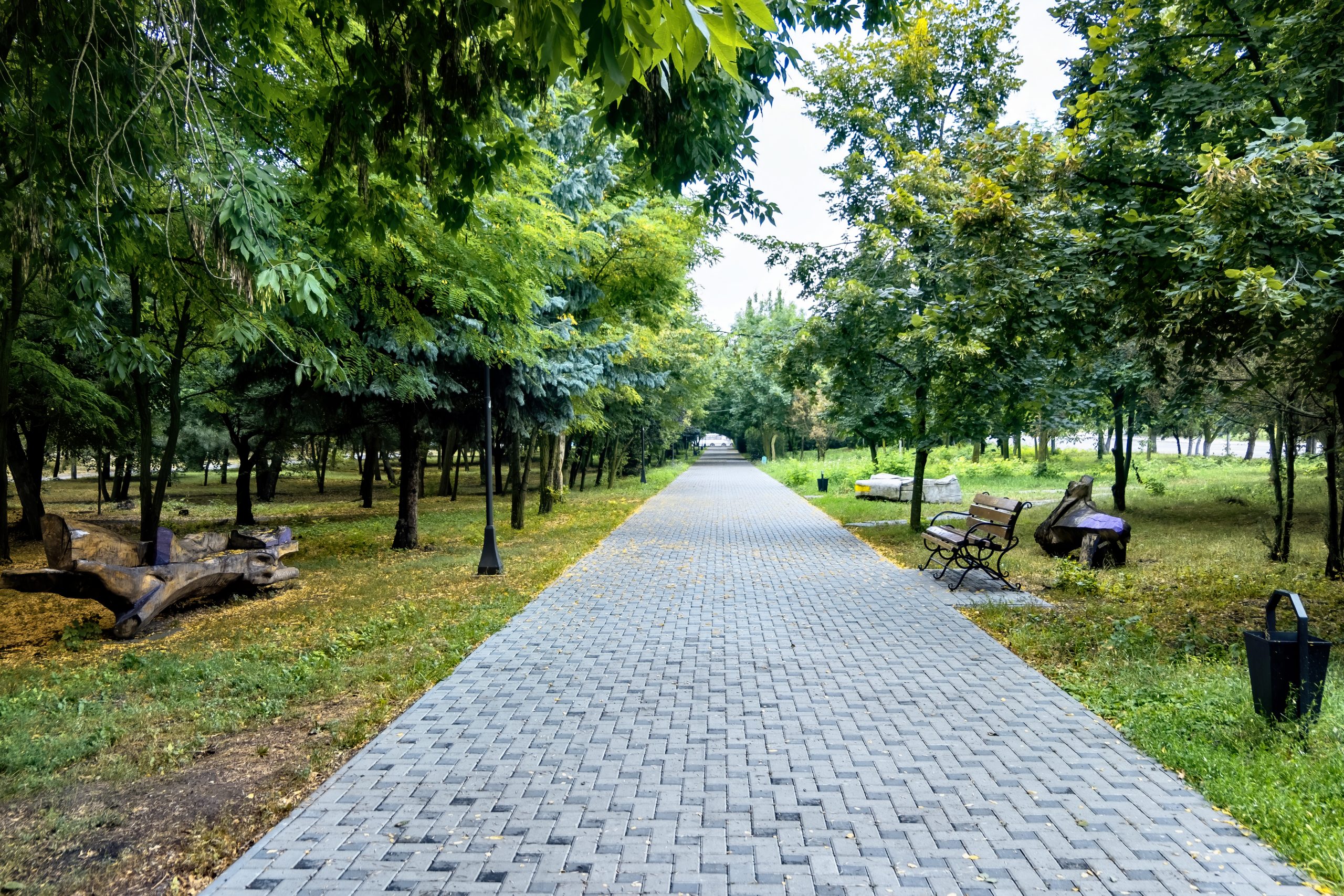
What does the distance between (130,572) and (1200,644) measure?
33.1ft

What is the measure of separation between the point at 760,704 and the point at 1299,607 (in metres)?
3.29

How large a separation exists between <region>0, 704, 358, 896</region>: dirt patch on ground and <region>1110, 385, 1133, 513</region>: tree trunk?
17.6 metres

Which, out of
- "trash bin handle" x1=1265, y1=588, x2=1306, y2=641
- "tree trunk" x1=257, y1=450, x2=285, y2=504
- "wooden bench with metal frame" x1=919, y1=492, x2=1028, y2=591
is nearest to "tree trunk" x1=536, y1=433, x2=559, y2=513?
"tree trunk" x1=257, y1=450, x2=285, y2=504

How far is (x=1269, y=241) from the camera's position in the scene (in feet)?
18.7

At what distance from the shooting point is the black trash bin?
4.39 meters

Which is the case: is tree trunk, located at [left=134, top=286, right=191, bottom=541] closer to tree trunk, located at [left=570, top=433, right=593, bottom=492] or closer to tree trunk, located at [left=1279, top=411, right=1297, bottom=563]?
tree trunk, located at [left=1279, top=411, right=1297, bottom=563]

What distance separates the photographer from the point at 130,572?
762cm

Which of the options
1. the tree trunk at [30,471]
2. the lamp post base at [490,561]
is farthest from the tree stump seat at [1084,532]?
the tree trunk at [30,471]

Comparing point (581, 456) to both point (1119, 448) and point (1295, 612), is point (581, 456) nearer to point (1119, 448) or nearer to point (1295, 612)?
point (1119, 448)

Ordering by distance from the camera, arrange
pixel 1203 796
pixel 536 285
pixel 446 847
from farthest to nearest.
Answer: pixel 536 285 → pixel 1203 796 → pixel 446 847

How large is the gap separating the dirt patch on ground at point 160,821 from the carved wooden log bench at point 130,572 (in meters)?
3.81

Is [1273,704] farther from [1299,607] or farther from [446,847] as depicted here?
[446,847]

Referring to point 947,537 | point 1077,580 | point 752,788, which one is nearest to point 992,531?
point 947,537

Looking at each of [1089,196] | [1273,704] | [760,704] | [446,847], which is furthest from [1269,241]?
[446,847]
